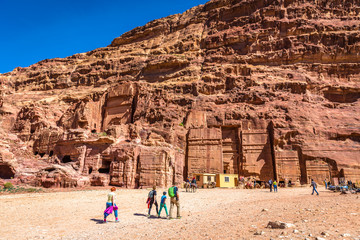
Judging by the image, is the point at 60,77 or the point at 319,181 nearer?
the point at 319,181

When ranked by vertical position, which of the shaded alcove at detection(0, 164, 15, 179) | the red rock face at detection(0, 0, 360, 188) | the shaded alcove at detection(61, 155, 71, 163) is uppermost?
the red rock face at detection(0, 0, 360, 188)

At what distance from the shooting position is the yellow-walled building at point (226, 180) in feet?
83.3

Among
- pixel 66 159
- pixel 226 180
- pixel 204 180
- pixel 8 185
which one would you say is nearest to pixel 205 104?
pixel 226 180

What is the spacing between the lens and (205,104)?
36.2m

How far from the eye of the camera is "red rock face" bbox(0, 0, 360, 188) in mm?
25766

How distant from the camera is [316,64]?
38.5m

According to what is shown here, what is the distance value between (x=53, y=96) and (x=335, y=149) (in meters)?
47.6

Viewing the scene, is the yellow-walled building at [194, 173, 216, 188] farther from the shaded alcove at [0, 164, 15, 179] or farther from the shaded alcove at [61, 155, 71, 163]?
the shaded alcove at [0, 164, 15, 179]

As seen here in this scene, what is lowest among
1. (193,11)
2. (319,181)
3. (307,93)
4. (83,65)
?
(319,181)

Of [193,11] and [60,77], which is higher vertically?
[193,11]

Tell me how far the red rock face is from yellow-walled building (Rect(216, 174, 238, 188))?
12.2ft

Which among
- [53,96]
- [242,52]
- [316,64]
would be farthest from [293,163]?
[53,96]

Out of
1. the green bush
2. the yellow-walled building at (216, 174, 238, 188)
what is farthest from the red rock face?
the yellow-walled building at (216, 174, 238, 188)

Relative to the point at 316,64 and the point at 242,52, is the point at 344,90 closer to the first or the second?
the point at 316,64
